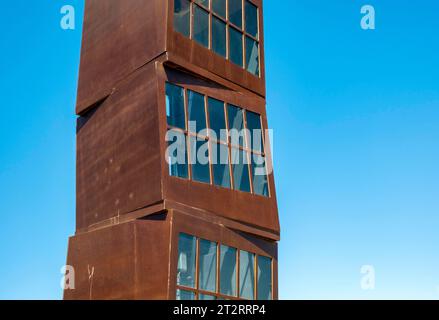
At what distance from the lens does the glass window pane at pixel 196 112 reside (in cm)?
1942

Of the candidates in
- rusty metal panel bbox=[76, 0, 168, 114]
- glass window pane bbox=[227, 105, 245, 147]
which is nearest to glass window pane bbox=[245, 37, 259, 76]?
glass window pane bbox=[227, 105, 245, 147]

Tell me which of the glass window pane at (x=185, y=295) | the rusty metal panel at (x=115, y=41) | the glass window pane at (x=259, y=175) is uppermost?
the rusty metal panel at (x=115, y=41)

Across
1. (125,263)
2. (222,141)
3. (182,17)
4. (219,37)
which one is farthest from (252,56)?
(125,263)

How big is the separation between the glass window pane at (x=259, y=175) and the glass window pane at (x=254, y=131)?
320 millimetres

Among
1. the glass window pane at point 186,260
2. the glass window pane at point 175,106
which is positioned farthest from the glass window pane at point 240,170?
the glass window pane at point 186,260

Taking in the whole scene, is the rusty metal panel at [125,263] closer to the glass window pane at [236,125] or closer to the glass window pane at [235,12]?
the glass window pane at [236,125]

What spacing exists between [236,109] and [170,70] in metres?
2.67

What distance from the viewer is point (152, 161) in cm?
1844

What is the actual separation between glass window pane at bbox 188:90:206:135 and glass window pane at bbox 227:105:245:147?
3.61 ft

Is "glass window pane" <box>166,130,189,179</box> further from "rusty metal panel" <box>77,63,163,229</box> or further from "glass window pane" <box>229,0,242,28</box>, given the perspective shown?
"glass window pane" <box>229,0,242,28</box>

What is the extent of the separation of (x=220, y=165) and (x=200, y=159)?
767 mm

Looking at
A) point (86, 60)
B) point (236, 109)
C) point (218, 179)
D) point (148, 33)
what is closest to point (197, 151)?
point (218, 179)

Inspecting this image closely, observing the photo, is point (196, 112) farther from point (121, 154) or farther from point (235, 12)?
point (235, 12)

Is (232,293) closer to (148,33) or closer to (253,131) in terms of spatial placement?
(253,131)
